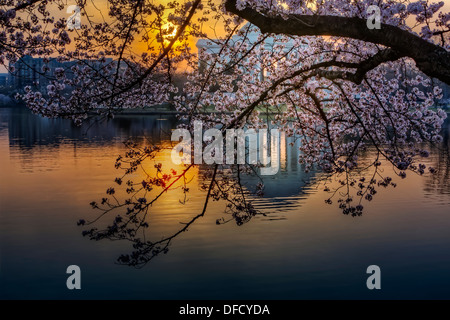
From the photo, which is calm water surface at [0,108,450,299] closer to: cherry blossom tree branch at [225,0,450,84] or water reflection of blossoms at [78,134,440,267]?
water reflection of blossoms at [78,134,440,267]

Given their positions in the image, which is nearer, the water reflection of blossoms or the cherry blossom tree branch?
the cherry blossom tree branch

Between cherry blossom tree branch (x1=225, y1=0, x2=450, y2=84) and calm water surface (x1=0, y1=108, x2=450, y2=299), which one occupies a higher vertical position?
cherry blossom tree branch (x1=225, y1=0, x2=450, y2=84)

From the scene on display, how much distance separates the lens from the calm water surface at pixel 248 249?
13.7 m

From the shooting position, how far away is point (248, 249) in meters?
16.7

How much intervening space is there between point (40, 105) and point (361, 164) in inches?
998

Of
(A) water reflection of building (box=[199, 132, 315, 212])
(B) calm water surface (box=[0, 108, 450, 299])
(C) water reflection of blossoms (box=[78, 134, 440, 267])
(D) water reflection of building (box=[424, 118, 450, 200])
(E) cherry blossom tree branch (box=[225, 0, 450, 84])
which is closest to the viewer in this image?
(E) cherry blossom tree branch (box=[225, 0, 450, 84])

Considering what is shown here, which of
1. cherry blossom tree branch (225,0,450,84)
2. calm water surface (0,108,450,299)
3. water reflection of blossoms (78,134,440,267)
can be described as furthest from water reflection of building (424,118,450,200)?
cherry blossom tree branch (225,0,450,84)

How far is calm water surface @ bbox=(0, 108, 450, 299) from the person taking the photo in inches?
541

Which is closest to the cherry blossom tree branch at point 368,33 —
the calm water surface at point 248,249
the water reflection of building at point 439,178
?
the calm water surface at point 248,249

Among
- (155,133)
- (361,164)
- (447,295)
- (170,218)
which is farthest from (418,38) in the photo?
(155,133)

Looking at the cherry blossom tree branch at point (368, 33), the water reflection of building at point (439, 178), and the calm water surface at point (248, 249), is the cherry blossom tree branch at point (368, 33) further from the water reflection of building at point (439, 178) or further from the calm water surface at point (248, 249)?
the water reflection of building at point (439, 178)

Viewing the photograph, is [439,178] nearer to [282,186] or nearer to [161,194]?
[282,186]

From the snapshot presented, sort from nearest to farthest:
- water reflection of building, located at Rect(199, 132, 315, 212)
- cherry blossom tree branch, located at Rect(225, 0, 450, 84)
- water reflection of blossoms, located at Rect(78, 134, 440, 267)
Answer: cherry blossom tree branch, located at Rect(225, 0, 450, 84)
water reflection of blossoms, located at Rect(78, 134, 440, 267)
water reflection of building, located at Rect(199, 132, 315, 212)

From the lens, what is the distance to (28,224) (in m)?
20.1
